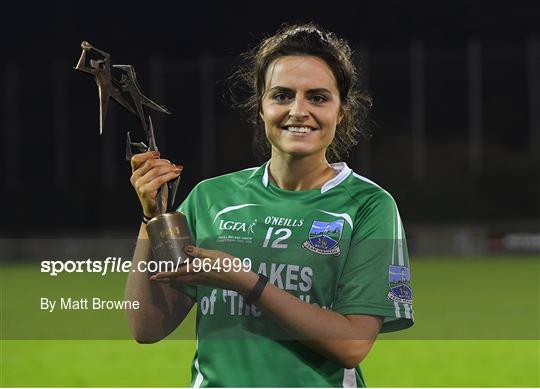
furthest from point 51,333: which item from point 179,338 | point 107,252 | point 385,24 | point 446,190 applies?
point 385,24

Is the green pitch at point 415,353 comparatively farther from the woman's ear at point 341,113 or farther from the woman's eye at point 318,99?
the woman's eye at point 318,99

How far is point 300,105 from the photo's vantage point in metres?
2.29

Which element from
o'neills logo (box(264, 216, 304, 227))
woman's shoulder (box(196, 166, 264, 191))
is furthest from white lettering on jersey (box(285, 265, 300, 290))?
woman's shoulder (box(196, 166, 264, 191))

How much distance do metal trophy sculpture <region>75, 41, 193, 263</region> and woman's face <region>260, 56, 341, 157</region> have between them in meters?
0.27

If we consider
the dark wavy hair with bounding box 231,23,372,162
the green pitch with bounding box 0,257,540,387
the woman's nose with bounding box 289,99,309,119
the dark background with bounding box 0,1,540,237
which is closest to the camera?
the woman's nose with bounding box 289,99,309,119

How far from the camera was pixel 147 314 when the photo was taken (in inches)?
98.6

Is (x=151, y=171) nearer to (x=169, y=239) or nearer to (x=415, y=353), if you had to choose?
(x=169, y=239)

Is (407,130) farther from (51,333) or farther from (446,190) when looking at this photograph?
(51,333)

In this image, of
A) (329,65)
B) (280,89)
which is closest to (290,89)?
(280,89)

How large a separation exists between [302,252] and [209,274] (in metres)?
0.27

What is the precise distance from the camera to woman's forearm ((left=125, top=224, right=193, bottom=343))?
2430 millimetres

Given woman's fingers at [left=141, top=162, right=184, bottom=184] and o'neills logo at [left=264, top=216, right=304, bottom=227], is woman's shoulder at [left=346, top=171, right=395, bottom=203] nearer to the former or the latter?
o'neills logo at [left=264, top=216, right=304, bottom=227]

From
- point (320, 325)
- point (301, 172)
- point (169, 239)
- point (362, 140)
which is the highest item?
point (301, 172)

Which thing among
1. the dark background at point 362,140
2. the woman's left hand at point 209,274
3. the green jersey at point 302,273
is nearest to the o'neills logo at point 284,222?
the green jersey at point 302,273
